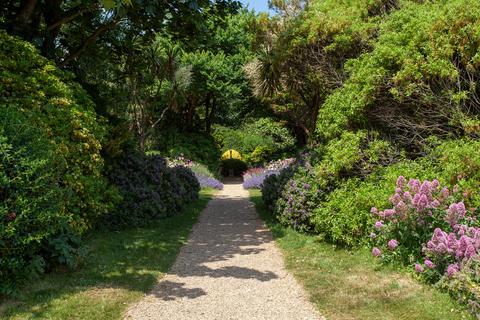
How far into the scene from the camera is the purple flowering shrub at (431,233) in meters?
4.83

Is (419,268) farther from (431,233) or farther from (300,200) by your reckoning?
(300,200)

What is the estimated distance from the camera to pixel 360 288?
537 cm

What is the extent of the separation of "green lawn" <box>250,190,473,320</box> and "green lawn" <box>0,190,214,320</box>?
2080 millimetres

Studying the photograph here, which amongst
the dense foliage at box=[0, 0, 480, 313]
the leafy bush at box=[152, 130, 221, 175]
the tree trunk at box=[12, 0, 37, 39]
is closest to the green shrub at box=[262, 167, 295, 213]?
the dense foliage at box=[0, 0, 480, 313]

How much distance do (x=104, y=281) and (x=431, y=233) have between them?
422 cm

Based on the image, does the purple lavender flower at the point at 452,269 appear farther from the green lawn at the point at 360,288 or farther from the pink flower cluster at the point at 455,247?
the green lawn at the point at 360,288

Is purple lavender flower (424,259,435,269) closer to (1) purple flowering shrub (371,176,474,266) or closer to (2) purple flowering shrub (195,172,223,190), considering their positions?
(1) purple flowering shrub (371,176,474,266)

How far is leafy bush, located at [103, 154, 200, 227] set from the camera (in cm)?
927

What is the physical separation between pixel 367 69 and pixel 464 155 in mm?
2529

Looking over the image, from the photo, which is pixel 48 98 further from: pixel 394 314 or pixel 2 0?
pixel 394 314

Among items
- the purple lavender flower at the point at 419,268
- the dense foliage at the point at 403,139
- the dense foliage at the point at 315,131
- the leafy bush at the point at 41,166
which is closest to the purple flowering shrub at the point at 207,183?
the dense foliage at the point at 315,131

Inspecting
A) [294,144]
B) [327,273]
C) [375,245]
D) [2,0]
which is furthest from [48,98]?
[294,144]

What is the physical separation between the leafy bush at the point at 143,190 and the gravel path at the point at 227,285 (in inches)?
48.5

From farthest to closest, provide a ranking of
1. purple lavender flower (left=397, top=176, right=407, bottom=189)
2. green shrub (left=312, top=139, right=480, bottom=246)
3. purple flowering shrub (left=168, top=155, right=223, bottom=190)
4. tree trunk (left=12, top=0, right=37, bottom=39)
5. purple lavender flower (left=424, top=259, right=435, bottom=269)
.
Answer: purple flowering shrub (left=168, top=155, right=223, bottom=190) → tree trunk (left=12, top=0, right=37, bottom=39) → purple lavender flower (left=397, top=176, right=407, bottom=189) → green shrub (left=312, top=139, right=480, bottom=246) → purple lavender flower (left=424, top=259, right=435, bottom=269)
